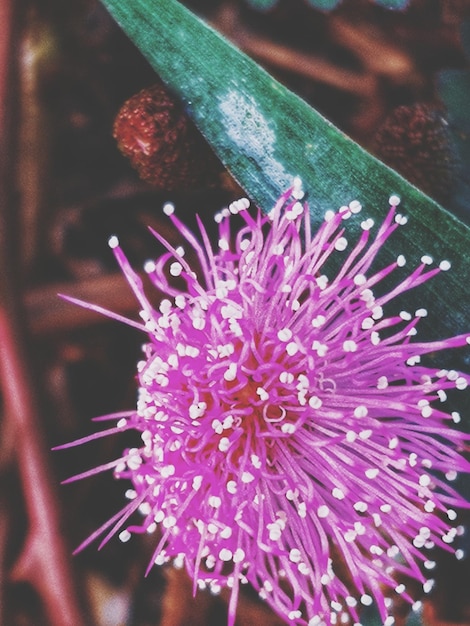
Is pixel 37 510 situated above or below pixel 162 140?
below

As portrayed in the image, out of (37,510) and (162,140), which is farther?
(37,510)

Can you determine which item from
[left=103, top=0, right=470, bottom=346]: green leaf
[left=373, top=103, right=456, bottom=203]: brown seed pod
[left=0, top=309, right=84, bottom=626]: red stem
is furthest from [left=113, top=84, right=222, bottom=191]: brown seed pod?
[left=0, top=309, right=84, bottom=626]: red stem

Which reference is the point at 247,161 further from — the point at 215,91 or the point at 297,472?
the point at 297,472

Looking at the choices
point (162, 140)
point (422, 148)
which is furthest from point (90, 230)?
point (422, 148)

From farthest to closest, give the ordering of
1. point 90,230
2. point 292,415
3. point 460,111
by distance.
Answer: point 90,230 < point 460,111 < point 292,415

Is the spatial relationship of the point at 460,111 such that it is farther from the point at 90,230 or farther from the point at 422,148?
the point at 90,230

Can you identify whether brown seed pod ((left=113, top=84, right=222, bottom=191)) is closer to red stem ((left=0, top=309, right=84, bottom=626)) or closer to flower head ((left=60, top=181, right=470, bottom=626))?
flower head ((left=60, top=181, right=470, bottom=626))
